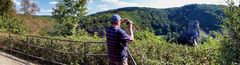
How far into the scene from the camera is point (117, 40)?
7453 millimetres

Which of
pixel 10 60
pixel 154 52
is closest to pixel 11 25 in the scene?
pixel 10 60

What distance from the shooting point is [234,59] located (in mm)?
6793

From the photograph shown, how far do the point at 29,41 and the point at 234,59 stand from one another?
11752mm

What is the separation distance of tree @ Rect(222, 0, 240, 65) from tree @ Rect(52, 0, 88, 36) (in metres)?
29.1

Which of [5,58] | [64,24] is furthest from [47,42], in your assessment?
[64,24]

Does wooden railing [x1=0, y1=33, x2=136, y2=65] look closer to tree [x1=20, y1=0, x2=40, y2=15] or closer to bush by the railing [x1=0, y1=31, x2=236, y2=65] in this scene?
bush by the railing [x1=0, y1=31, x2=236, y2=65]

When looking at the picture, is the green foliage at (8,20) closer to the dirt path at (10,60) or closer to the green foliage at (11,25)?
the green foliage at (11,25)

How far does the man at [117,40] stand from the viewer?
731cm

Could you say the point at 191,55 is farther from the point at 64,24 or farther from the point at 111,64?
the point at 64,24

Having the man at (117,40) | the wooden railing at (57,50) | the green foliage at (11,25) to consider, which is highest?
the man at (117,40)

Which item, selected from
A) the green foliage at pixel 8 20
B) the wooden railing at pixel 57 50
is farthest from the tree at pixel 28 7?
the wooden railing at pixel 57 50

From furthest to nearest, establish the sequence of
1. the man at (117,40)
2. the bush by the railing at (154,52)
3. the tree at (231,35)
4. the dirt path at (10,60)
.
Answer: the dirt path at (10,60) → the bush by the railing at (154,52) → the man at (117,40) → the tree at (231,35)

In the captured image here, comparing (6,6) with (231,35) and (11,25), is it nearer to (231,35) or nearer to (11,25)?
(11,25)

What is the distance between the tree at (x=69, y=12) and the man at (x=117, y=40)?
93.2 ft
